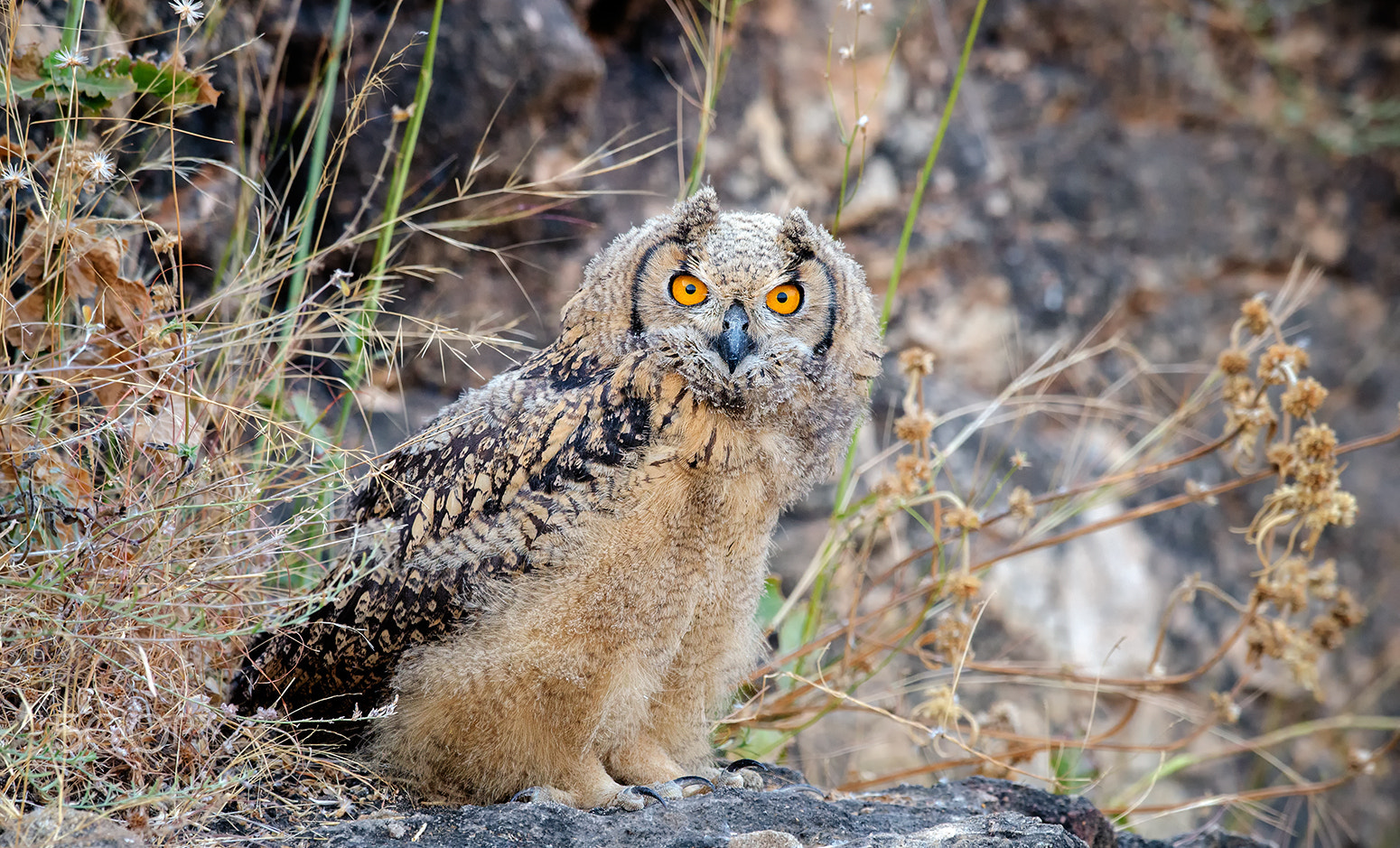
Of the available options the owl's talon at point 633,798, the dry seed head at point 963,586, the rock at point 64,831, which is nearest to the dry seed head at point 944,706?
→ the dry seed head at point 963,586

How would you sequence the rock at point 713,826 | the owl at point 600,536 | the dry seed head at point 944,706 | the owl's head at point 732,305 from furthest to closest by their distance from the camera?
1. the dry seed head at point 944,706
2. the owl's head at point 732,305
3. the owl at point 600,536
4. the rock at point 713,826

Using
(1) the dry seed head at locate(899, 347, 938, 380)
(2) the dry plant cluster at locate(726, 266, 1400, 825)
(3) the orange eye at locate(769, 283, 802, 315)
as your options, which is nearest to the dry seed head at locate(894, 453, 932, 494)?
(2) the dry plant cluster at locate(726, 266, 1400, 825)

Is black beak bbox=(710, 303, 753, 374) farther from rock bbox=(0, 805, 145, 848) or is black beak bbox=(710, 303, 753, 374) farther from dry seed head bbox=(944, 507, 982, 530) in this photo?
rock bbox=(0, 805, 145, 848)

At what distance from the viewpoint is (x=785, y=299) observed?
8.56ft

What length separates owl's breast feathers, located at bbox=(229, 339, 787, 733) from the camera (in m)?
2.39

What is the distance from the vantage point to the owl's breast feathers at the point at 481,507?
2.39m

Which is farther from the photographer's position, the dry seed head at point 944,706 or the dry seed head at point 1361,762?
the dry seed head at point 1361,762

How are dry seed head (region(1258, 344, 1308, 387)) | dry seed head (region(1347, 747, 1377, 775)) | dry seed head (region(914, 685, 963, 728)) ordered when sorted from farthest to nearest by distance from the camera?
1. dry seed head (region(1347, 747, 1377, 775))
2. dry seed head (region(1258, 344, 1308, 387))
3. dry seed head (region(914, 685, 963, 728))

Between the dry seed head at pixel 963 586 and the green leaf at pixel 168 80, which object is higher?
the green leaf at pixel 168 80

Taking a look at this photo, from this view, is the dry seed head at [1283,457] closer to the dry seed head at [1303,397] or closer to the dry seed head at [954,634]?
the dry seed head at [1303,397]

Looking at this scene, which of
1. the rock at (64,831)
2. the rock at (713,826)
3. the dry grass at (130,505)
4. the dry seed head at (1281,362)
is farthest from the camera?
the dry seed head at (1281,362)

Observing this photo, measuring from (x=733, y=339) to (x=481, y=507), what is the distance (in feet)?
2.17

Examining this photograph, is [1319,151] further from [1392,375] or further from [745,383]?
[745,383]

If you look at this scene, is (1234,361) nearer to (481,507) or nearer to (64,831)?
(481,507)
